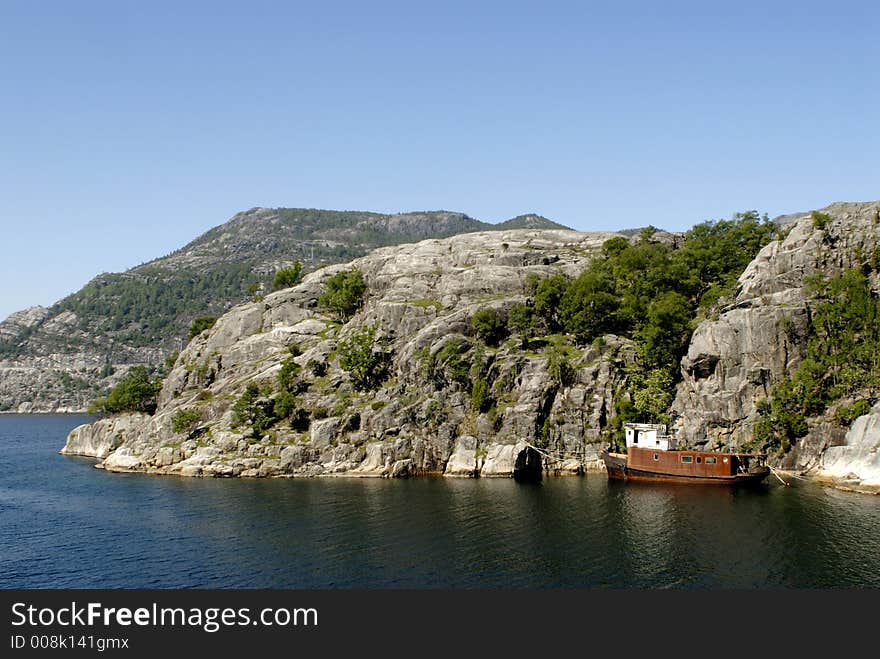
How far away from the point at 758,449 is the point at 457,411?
47.6 meters

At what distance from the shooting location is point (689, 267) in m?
150

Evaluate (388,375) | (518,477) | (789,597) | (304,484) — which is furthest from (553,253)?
(789,597)

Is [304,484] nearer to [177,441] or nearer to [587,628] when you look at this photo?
[177,441]

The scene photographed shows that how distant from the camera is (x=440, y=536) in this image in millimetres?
76250

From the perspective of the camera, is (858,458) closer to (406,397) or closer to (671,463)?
(671,463)

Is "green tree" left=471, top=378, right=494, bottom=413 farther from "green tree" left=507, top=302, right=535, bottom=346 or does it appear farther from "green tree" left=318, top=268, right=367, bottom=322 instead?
"green tree" left=318, top=268, right=367, bottom=322

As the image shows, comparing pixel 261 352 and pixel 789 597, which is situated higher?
pixel 261 352

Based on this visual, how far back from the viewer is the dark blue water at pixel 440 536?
2477 inches

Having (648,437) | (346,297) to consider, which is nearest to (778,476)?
(648,437)

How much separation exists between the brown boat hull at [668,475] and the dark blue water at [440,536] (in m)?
2.55

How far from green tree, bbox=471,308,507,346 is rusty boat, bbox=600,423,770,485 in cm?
2996

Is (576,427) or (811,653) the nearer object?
(811,653)

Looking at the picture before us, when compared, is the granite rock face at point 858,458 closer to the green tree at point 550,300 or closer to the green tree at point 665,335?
the green tree at point 665,335

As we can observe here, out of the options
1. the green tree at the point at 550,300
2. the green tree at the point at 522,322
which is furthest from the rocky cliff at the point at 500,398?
the green tree at the point at 550,300
